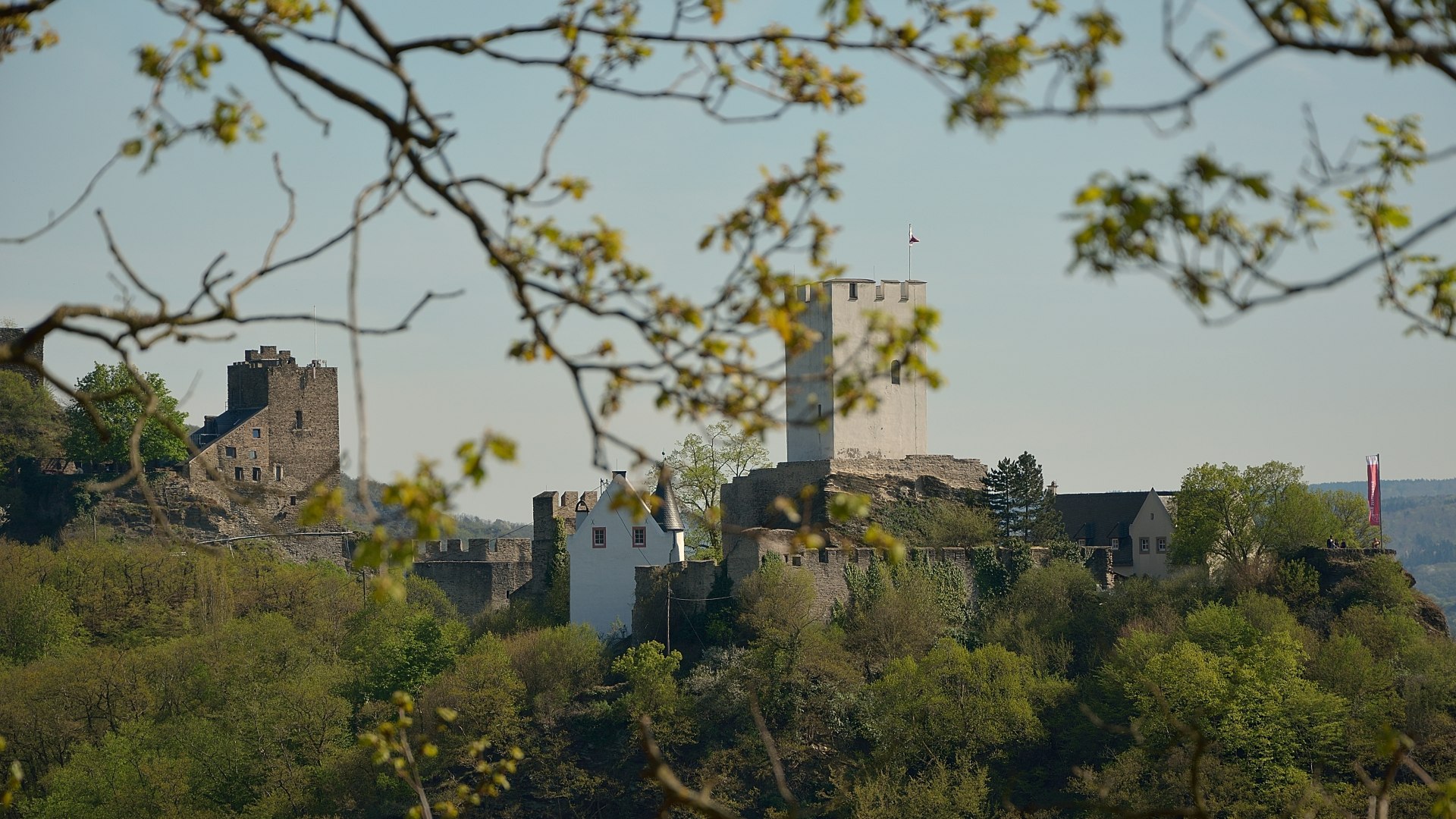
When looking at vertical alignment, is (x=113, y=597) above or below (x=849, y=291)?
below

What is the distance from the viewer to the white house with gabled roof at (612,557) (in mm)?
42156

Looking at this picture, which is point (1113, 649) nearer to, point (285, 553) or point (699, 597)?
point (699, 597)

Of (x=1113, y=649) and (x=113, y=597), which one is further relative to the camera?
(x=113, y=597)

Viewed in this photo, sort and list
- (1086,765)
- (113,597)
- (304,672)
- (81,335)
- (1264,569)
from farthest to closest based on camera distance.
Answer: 1. (113,597)
2. (304,672)
3. (1264,569)
4. (1086,765)
5. (81,335)

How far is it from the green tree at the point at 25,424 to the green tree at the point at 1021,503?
31.0 meters

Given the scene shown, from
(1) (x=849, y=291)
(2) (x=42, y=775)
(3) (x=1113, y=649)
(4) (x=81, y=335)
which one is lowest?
(2) (x=42, y=775)

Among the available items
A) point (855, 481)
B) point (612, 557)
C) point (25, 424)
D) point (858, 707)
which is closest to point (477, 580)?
point (612, 557)

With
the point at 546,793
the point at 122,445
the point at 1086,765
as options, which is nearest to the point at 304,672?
the point at 546,793

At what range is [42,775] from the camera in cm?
4475

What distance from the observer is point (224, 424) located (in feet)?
216

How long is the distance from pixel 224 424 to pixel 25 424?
6.68m

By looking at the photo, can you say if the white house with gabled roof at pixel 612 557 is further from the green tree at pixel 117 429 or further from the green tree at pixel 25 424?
the green tree at pixel 25 424

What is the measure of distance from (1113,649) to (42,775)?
24.6 m

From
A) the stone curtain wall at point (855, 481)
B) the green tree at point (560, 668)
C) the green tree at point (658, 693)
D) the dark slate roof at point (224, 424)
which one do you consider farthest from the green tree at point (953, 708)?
the dark slate roof at point (224, 424)
